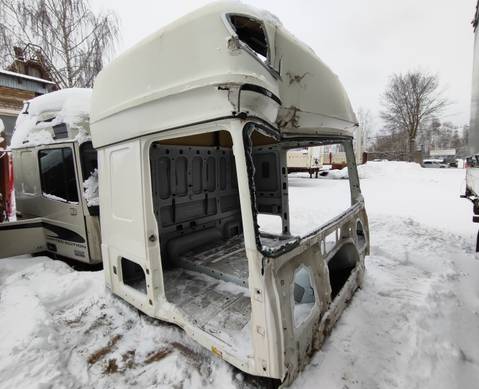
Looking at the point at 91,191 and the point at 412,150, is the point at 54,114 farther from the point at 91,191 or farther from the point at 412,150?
the point at 412,150

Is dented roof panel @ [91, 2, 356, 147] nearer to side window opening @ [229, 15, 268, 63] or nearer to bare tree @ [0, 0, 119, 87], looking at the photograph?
side window opening @ [229, 15, 268, 63]

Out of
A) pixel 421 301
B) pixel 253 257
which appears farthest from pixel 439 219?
pixel 253 257

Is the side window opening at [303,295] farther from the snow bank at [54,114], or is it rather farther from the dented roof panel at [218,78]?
the snow bank at [54,114]

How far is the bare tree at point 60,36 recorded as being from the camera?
9.97m

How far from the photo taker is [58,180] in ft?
14.4

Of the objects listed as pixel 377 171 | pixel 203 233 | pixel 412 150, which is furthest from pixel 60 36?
pixel 412 150

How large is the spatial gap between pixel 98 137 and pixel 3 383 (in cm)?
224

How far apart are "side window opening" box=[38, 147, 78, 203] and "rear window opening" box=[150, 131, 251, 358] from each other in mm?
1632

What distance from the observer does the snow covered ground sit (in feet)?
6.87

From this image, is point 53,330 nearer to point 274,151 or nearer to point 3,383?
point 3,383

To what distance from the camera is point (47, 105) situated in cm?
438

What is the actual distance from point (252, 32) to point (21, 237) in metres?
4.87

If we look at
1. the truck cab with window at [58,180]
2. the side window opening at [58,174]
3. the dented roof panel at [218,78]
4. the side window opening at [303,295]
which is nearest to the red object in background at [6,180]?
the truck cab with window at [58,180]

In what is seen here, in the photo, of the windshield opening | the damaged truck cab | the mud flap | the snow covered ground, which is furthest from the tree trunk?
the mud flap
